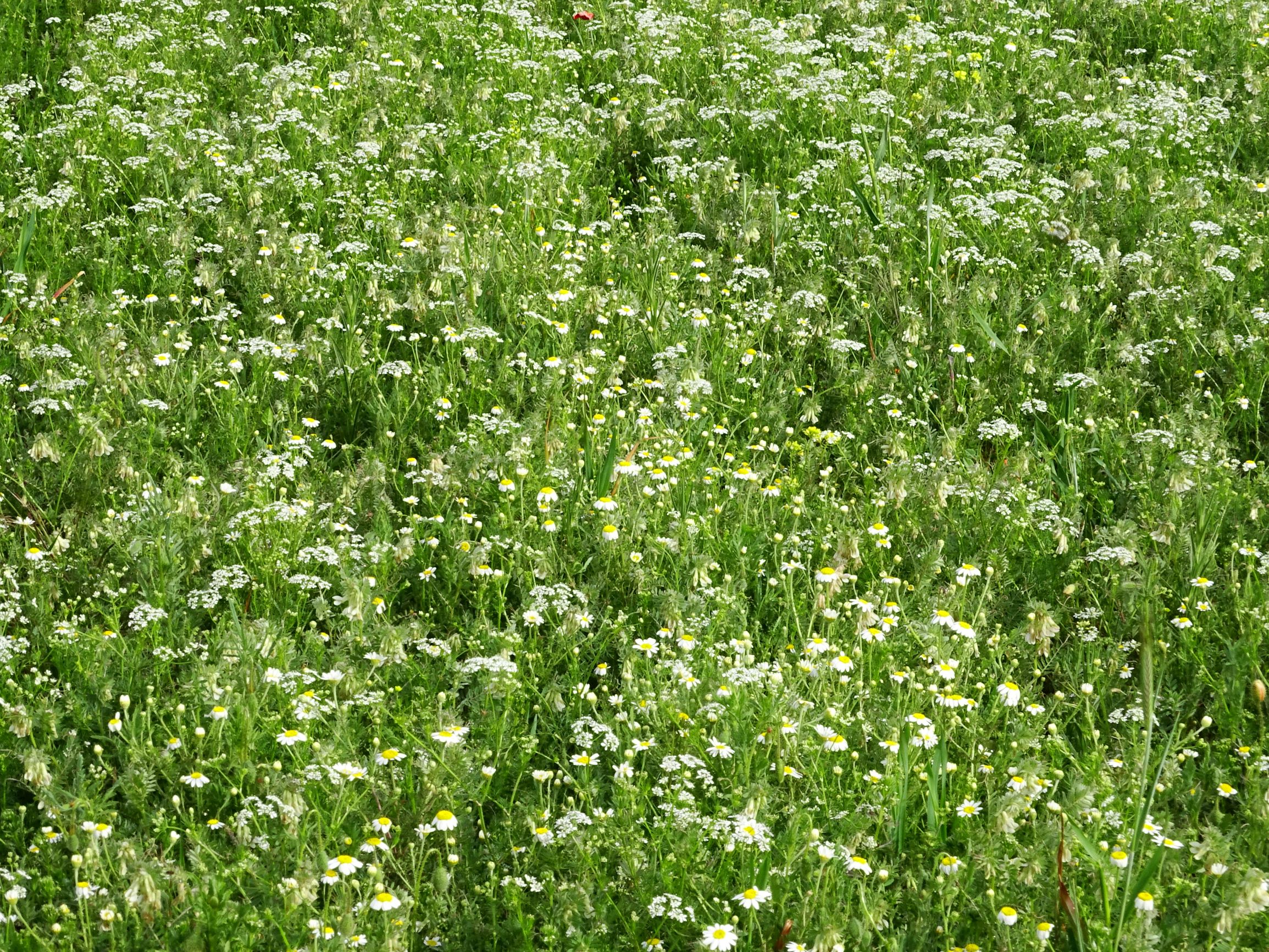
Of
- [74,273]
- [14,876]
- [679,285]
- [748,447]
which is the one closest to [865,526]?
[748,447]

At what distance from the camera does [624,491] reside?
452 centimetres

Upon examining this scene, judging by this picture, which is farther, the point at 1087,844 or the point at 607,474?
the point at 607,474

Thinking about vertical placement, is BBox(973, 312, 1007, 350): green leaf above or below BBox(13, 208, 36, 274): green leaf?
below

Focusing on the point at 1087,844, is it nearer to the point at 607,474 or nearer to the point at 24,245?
the point at 607,474

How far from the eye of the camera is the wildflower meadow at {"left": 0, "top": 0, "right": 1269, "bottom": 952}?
125 inches

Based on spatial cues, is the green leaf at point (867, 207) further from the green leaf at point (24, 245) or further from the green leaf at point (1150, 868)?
the green leaf at point (1150, 868)

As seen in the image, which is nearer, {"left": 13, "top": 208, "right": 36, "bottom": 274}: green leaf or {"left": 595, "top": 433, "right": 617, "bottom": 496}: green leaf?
{"left": 595, "top": 433, "right": 617, "bottom": 496}: green leaf

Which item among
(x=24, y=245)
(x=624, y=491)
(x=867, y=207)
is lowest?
(x=624, y=491)

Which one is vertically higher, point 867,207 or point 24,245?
point 867,207

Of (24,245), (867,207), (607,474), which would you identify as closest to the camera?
(607,474)

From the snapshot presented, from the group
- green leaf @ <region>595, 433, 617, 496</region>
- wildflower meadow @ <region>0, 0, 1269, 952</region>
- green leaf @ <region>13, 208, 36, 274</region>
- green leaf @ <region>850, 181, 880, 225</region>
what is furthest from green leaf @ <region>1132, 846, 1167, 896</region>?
green leaf @ <region>13, 208, 36, 274</region>

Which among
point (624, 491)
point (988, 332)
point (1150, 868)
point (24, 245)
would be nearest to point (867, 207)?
point (988, 332)

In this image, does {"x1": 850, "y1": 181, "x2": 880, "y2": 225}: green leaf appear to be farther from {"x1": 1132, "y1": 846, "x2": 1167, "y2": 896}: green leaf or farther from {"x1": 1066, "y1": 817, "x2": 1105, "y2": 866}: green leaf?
{"x1": 1132, "y1": 846, "x2": 1167, "y2": 896}: green leaf

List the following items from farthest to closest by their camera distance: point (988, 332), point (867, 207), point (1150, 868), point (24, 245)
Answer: point (867, 207) < point (24, 245) < point (988, 332) < point (1150, 868)
